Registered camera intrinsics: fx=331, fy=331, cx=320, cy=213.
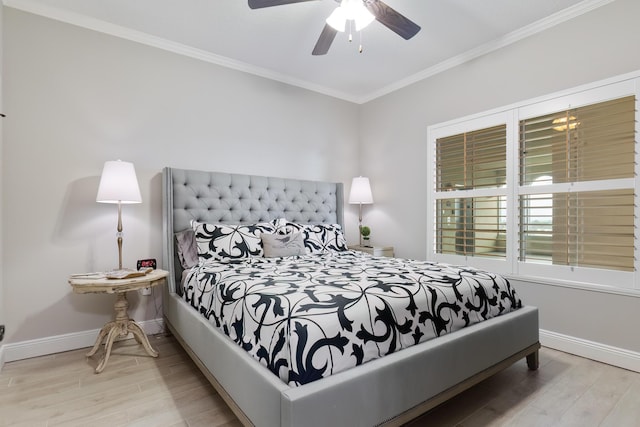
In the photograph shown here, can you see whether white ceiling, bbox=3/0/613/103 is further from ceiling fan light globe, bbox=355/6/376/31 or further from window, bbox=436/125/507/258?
window, bbox=436/125/507/258

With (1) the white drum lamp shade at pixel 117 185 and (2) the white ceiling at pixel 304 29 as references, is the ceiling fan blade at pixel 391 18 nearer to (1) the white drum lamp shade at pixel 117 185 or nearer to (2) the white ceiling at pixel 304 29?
(2) the white ceiling at pixel 304 29

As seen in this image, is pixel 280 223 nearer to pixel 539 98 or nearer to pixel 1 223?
pixel 1 223

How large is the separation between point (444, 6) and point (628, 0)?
3.96 feet

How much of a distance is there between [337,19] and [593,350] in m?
2.89

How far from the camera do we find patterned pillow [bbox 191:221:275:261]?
267 centimetres

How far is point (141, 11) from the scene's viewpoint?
8.30 feet

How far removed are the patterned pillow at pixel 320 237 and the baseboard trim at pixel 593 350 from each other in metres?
1.87

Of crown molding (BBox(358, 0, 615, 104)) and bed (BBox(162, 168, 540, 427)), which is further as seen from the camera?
crown molding (BBox(358, 0, 615, 104))

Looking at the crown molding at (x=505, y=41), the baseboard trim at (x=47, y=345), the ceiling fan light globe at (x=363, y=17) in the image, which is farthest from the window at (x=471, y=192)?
the baseboard trim at (x=47, y=345)

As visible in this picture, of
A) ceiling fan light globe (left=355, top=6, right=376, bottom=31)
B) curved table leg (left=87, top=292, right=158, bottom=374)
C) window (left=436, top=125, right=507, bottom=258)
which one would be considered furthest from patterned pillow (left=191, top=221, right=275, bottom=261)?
window (left=436, top=125, right=507, bottom=258)

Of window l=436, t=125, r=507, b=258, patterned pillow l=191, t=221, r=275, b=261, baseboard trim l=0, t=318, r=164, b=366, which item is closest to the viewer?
baseboard trim l=0, t=318, r=164, b=366

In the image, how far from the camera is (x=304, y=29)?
2748mm

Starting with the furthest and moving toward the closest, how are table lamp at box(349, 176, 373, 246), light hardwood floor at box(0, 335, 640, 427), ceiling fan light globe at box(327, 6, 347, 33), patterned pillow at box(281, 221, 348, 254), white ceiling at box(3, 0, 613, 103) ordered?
table lamp at box(349, 176, 373, 246), patterned pillow at box(281, 221, 348, 254), white ceiling at box(3, 0, 613, 103), ceiling fan light globe at box(327, 6, 347, 33), light hardwood floor at box(0, 335, 640, 427)

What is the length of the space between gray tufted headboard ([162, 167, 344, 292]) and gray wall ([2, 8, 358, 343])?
7.3 inches
